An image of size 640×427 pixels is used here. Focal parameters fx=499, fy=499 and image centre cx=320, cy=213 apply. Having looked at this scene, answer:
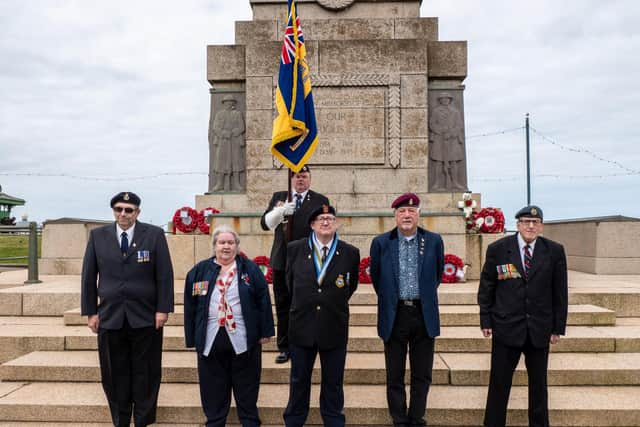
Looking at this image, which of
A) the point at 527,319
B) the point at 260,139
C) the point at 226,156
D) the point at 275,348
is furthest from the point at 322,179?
the point at 527,319

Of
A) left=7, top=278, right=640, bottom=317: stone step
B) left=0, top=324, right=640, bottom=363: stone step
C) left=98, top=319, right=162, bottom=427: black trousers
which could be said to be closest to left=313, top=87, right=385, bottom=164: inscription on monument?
left=7, top=278, right=640, bottom=317: stone step

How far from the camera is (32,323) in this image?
22.4 feet

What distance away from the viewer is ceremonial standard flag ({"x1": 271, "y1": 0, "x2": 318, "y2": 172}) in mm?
5352

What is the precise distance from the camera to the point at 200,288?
155 inches

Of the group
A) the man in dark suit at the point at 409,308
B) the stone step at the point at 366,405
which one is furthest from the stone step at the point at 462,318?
the man in dark suit at the point at 409,308

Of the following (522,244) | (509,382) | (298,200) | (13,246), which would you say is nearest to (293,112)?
(298,200)

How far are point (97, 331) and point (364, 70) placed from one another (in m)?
6.73

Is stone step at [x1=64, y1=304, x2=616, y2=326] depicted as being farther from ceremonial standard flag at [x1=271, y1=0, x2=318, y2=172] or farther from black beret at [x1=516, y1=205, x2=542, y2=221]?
black beret at [x1=516, y1=205, x2=542, y2=221]

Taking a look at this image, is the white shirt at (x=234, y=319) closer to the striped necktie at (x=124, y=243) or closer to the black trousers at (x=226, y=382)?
the black trousers at (x=226, y=382)

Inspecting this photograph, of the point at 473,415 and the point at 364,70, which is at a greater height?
the point at 364,70

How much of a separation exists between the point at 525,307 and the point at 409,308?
928 millimetres

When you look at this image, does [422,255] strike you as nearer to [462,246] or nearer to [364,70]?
[462,246]

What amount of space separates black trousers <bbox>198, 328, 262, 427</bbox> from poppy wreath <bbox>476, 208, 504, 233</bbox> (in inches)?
231

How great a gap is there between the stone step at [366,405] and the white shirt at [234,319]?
3.10 feet
